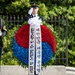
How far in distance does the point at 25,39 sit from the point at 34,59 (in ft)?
1.83

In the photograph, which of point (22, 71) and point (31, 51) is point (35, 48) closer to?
point (31, 51)

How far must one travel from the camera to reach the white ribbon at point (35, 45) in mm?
7344

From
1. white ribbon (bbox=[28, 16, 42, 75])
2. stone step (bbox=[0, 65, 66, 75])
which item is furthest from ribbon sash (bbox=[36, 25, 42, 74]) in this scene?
stone step (bbox=[0, 65, 66, 75])

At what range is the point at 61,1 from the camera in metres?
13.1

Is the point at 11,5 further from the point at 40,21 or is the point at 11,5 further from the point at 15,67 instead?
the point at 40,21

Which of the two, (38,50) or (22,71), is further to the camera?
(22,71)

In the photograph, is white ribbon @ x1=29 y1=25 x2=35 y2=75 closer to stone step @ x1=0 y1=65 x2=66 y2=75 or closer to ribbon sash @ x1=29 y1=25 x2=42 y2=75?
ribbon sash @ x1=29 y1=25 x2=42 y2=75

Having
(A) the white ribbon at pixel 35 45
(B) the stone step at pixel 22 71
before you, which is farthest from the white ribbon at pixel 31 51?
(B) the stone step at pixel 22 71

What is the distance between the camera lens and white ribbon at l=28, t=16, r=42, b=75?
734 cm

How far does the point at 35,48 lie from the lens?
7.35 meters

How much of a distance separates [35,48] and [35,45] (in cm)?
7

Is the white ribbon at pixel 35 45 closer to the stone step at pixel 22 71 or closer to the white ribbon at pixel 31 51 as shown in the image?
the white ribbon at pixel 31 51

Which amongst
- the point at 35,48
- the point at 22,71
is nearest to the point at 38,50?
the point at 35,48

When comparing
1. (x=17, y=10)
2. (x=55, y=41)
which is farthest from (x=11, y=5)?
(x=55, y=41)
